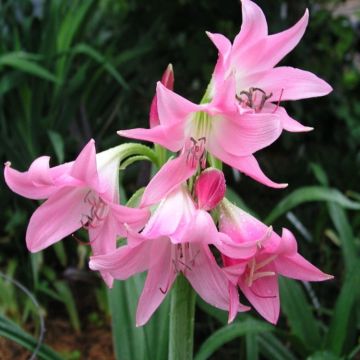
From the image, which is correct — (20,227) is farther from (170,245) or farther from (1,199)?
(170,245)

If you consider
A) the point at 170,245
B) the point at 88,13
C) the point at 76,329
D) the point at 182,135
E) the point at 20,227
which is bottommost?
the point at 76,329

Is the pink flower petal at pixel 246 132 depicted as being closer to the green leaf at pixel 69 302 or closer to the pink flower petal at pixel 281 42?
the pink flower petal at pixel 281 42

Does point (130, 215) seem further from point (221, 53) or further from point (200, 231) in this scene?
point (221, 53)

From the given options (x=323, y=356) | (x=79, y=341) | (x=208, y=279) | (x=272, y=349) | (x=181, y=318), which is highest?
(x=208, y=279)

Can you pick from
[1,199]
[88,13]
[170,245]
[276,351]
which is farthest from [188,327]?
[88,13]

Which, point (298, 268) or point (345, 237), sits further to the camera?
point (345, 237)

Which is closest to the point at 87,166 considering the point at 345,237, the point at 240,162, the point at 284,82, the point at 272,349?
the point at 240,162

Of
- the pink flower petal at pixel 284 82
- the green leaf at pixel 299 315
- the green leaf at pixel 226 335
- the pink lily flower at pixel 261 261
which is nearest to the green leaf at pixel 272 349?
the green leaf at pixel 299 315
